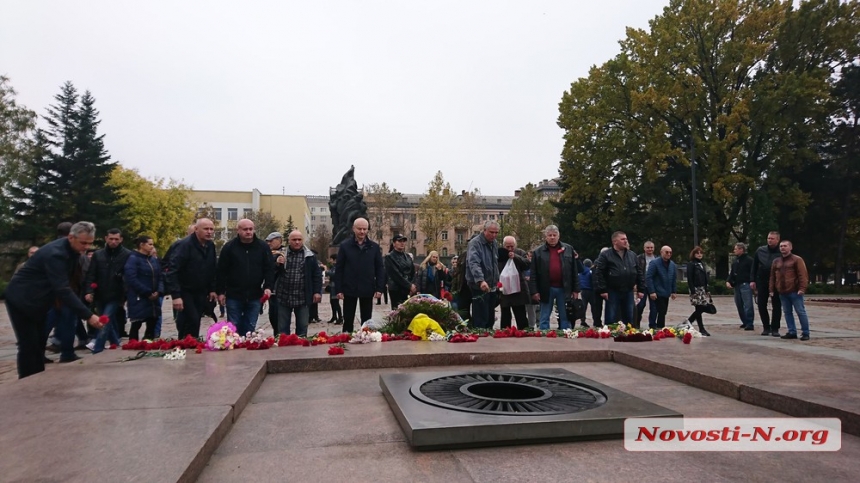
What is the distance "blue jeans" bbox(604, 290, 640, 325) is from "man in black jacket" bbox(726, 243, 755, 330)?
355 centimetres

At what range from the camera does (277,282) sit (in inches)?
311

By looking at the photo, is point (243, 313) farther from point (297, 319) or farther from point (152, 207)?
point (152, 207)

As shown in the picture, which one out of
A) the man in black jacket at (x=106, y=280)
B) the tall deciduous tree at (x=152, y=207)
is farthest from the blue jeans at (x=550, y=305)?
the tall deciduous tree at (x=152, y=207)

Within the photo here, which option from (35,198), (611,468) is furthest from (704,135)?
(35,198)

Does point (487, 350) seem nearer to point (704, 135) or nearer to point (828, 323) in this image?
point (828, 323)

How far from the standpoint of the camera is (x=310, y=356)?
5.46 m

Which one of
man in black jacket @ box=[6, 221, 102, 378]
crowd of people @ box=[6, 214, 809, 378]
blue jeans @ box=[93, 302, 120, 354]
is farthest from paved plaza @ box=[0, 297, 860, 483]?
blue jeans @ box=[93, 302, 120, 354]

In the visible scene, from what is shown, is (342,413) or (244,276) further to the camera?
(244,276)

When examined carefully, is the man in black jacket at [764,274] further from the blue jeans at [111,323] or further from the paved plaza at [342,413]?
the blue jeans at [111,323]

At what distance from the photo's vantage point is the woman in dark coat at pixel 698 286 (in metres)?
9.72

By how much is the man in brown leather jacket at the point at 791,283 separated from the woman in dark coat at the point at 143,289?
370 inches

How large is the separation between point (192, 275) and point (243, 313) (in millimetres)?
829

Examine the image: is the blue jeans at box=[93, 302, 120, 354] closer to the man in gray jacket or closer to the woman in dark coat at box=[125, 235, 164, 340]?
the woman in dark coat at box=[125, 235, 164, 340]

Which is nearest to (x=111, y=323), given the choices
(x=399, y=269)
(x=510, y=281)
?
(x=399, y=269)
